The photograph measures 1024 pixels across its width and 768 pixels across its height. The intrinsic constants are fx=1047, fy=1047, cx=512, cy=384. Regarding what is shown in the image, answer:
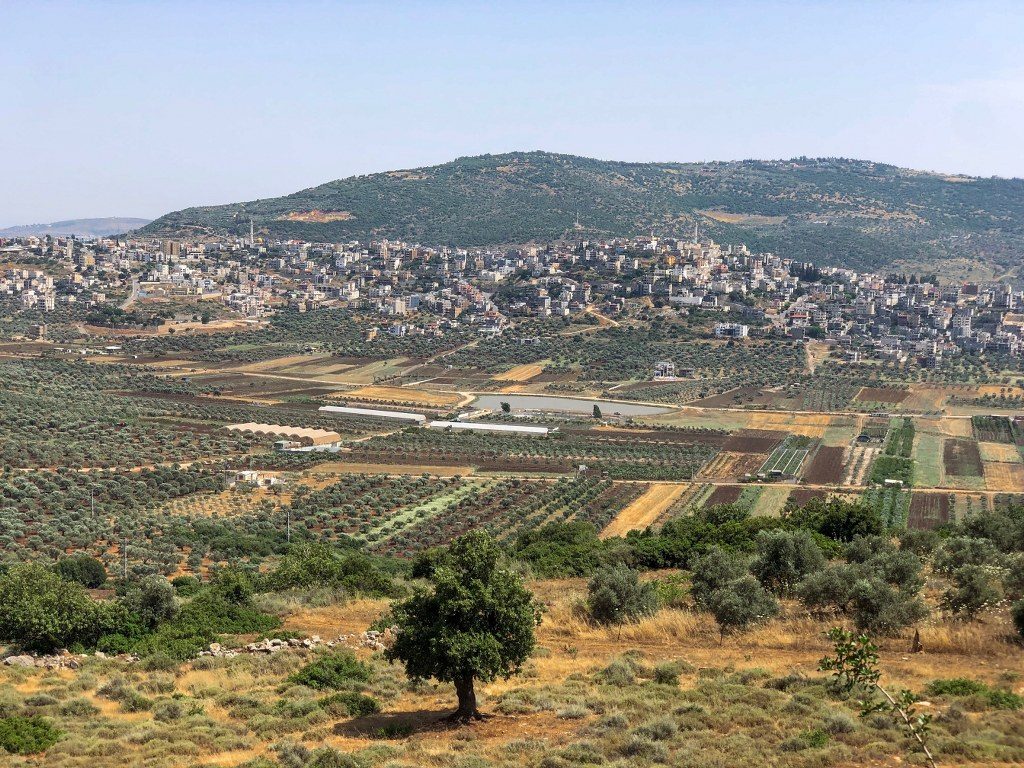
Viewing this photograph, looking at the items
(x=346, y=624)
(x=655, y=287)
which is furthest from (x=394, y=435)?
(x=655, y=287)

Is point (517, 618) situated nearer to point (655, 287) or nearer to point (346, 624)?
point (346, 624)

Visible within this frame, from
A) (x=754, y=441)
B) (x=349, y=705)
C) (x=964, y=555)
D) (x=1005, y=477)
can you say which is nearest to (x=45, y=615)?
(x=349, y=705)

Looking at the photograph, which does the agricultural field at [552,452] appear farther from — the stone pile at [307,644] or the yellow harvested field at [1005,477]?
the stone pile at [307,644]

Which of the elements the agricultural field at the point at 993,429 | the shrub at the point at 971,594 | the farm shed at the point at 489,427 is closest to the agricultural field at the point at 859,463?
the agricultural field at the point at 993,429

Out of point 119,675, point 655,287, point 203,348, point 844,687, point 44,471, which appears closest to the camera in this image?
point 844,687

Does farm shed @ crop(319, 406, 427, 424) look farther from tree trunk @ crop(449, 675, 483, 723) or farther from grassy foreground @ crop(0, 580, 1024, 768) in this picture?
tree trunk @ crop(449, 675, 483, 723)

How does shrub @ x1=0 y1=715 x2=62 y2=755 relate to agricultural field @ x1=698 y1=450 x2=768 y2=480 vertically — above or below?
above

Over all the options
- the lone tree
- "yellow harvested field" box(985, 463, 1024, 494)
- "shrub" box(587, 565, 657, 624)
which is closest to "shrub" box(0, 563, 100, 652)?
the lone tree
